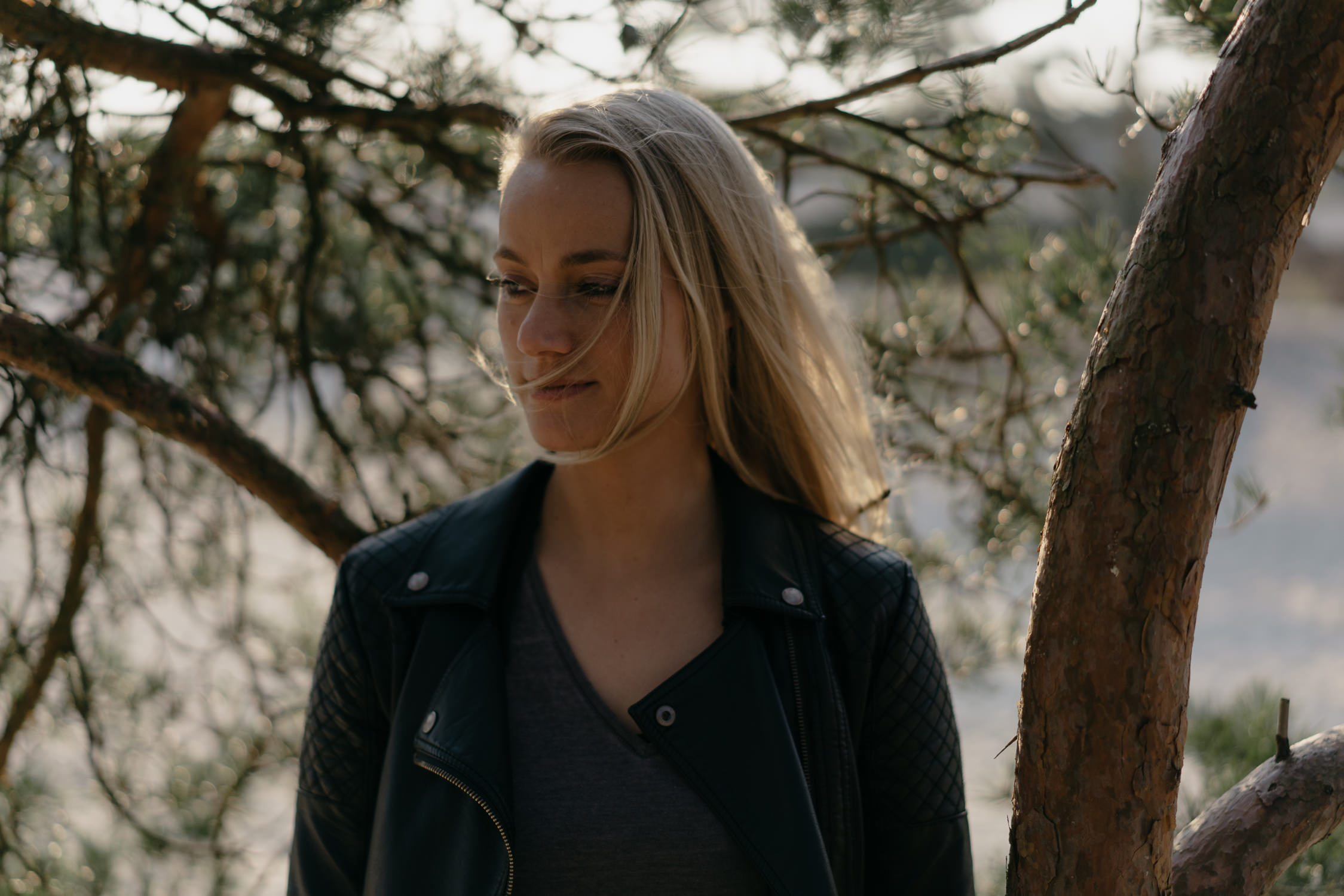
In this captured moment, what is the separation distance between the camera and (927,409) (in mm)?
1698

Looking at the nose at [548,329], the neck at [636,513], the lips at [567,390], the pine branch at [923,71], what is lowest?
the neck at [636,513]

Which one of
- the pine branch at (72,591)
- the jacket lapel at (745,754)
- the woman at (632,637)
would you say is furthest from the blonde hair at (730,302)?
the pine branch at (72,591)

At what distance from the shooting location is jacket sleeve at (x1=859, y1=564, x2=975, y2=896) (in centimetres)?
93

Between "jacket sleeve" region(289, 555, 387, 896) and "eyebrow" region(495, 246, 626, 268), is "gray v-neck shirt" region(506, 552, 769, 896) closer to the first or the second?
"jacket sleeve" region(289, 555, 387, 896)

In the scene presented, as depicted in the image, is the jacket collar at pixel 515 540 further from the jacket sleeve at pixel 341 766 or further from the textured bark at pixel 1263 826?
the textured bark at pixel 1263 826

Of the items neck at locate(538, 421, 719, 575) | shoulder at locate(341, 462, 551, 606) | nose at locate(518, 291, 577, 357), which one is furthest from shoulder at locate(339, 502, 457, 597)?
nose at locate(518, 291, 577, 357)

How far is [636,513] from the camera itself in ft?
3.33

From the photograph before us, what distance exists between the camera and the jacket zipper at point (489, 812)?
84 cm

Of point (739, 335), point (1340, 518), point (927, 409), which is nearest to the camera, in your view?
point (739, 335)

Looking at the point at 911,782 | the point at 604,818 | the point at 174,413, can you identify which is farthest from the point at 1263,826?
the point at 174,413

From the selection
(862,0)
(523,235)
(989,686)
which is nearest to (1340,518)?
(989,686)

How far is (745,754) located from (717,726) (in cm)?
3

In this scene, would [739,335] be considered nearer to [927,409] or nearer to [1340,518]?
[927,409]

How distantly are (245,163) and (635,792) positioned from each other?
4.36 feet
